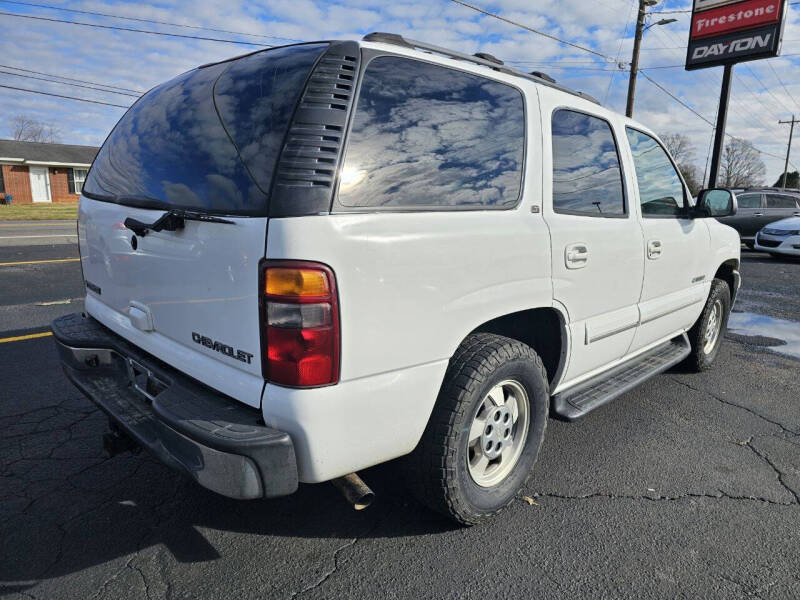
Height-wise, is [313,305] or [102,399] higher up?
[313,305]

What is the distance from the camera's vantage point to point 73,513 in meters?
2.58

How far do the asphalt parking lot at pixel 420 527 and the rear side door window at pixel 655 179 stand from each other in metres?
1.42

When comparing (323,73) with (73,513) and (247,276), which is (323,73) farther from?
(73,513)

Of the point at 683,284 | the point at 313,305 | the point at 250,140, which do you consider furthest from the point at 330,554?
the point at 683,284

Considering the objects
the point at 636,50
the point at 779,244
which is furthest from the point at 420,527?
the point at 636,50

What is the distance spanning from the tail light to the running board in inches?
63.7

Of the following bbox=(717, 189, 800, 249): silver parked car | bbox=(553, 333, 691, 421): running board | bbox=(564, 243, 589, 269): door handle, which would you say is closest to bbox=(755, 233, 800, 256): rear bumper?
bbox=(717, 189, 800, 249): silver parked car

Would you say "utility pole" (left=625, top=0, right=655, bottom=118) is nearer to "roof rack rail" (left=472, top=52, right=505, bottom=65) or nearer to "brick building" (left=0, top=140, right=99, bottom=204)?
"roof rack rail" (left=472, top=52, right=505, bottom=65)

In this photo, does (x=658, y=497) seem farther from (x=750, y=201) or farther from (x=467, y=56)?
(x=750, y=201)

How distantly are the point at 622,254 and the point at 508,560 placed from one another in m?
1.77

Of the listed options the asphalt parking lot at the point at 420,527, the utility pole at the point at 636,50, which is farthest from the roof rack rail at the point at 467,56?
the utility pole at the point at 636,50

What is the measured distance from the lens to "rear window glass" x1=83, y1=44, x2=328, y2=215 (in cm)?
199

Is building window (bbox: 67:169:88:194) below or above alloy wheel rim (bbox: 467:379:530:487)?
above

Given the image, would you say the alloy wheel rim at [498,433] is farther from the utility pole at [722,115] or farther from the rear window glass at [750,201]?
the utility pole at [722,115]
